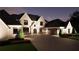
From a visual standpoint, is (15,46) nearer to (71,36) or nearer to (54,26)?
(54,26)

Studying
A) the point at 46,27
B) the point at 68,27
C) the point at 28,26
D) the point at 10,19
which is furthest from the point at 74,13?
the point at 10,19

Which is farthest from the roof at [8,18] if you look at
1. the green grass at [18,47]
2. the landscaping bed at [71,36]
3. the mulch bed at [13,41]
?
the landscaping bed at [71,36]

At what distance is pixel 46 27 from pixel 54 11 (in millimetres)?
319

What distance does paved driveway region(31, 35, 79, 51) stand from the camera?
13.6 feet

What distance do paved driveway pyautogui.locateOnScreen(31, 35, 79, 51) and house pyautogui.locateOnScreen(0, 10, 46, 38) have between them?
0.53ft

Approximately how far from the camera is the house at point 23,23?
4.16m

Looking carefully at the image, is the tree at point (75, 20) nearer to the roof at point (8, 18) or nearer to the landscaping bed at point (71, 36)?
the landscaping bed at point (71, 36)

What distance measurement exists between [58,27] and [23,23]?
24.2 inches

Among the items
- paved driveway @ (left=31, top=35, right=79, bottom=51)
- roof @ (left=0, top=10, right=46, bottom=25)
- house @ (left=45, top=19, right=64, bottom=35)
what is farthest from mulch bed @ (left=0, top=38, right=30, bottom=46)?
house @ (left=45, top=19, right=64, bottom=35)

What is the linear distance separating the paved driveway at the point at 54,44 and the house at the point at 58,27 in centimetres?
11

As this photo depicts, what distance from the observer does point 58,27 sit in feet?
13.9

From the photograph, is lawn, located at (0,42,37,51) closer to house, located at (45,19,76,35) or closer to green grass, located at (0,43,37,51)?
green grass, located at (0,43,37,51)
